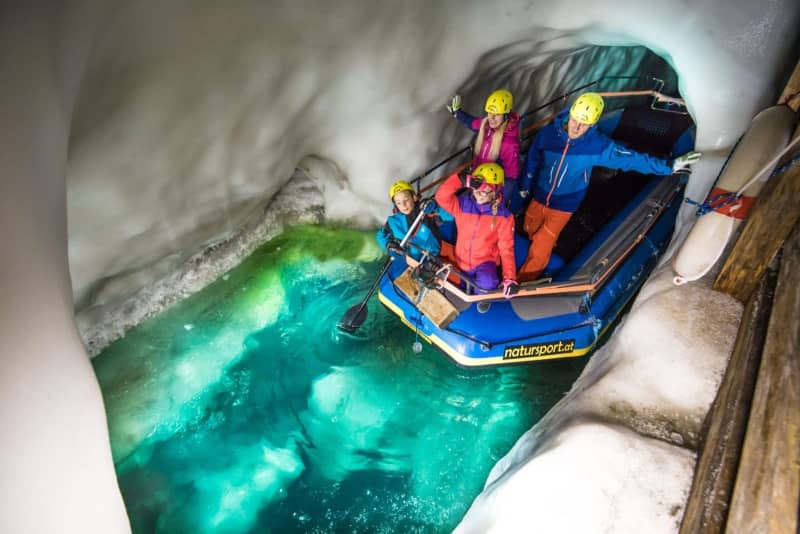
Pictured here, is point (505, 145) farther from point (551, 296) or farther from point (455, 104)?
point (551, 296)

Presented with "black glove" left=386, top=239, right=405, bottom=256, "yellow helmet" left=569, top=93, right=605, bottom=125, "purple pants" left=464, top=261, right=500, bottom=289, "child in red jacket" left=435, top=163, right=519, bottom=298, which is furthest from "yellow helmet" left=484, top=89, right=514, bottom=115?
"black glove" left=386, top=239, right=405, bottom=256

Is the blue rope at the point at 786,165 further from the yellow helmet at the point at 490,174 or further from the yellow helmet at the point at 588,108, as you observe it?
the yellow helmet at the point at 490,174

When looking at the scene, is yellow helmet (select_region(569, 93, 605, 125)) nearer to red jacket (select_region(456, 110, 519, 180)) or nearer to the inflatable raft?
red jacket (select_region(456, 110, 519, 180))

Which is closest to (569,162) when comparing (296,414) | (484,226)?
(484,226)

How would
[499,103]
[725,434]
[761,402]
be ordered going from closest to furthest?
1. [761,402]
2. [725,434]
3. [499,103]

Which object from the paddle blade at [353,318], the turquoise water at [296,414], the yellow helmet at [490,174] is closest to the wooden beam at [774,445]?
the yellow helmet at [490,174]
